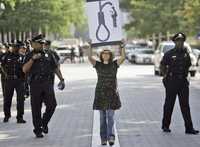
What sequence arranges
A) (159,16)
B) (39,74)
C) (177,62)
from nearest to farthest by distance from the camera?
(39,74)
(177,62)
(159,16)

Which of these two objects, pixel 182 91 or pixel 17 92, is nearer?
pixel 182 91

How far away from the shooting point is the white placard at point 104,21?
11.0 meters

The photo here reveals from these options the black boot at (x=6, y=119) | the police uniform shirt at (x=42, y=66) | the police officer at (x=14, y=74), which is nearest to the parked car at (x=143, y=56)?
the black boot at (x=6, y=119)

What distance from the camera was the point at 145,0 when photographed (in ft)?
230

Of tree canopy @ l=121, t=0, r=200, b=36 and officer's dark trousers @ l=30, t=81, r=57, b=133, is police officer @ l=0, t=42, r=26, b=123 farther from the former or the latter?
tree canopy @ l=121, t=0, r=200, b=36

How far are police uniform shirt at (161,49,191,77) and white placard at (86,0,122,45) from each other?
174 cm

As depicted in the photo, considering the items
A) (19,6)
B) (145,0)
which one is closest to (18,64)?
(19,6)

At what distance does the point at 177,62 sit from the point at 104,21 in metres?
2.04

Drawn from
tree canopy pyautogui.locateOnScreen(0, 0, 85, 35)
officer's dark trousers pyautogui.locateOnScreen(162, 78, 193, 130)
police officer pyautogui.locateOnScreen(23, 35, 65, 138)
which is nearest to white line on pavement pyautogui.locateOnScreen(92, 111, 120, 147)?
police officer pyautogui.locateOnScreen(23, 35, 65, 138)

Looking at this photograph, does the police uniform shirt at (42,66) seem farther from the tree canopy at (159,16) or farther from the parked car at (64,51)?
the parked car at (64,51)

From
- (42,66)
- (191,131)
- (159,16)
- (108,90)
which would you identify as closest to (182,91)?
(191,131)

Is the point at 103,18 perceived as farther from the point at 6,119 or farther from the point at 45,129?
the point at 6,119

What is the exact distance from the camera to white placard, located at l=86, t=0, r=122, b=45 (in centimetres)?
1103

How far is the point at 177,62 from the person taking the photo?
41.1ft
